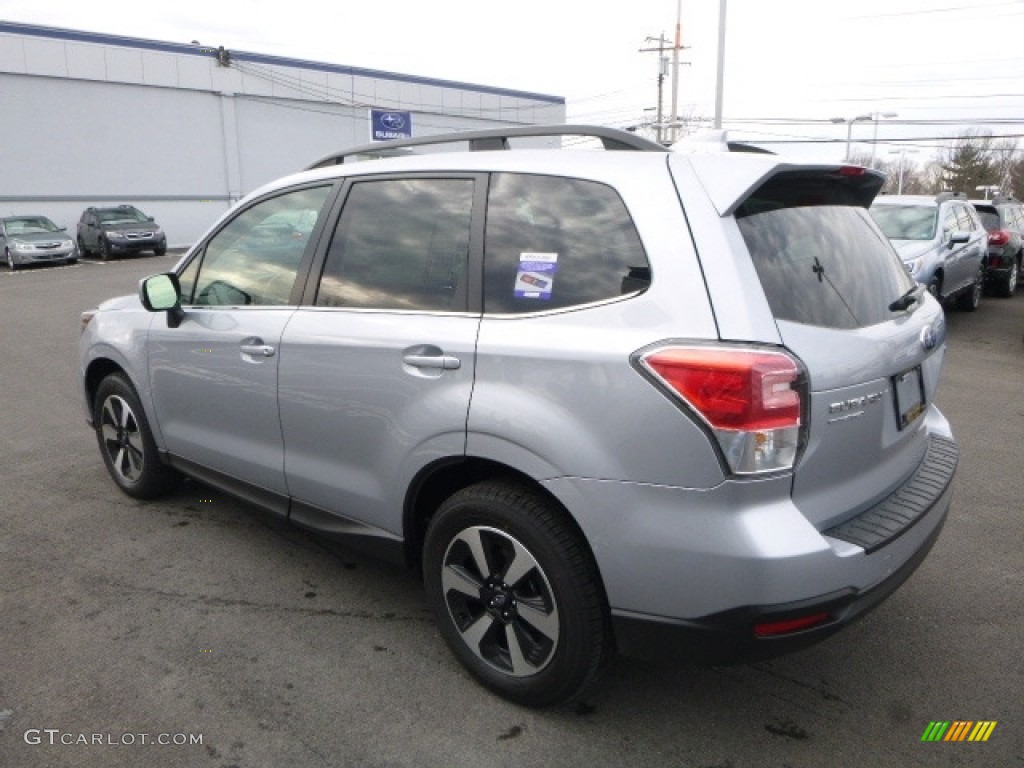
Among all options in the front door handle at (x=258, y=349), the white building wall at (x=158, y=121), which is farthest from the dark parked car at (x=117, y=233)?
the front door handle at (x=258, y=349)

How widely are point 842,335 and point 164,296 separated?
119 inches

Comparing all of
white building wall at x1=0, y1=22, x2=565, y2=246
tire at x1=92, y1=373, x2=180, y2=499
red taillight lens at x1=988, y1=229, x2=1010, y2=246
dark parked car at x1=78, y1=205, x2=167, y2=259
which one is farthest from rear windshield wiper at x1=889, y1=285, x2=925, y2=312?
white building wall at x1=0, y1=22, x2=565, y2=246

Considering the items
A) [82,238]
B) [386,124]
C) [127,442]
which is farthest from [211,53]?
[127,442]

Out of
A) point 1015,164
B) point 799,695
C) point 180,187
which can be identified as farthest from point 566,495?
point 1015,164

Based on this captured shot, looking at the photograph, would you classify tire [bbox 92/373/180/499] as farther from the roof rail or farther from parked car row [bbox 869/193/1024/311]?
parked car row [bbox 869/193/1024/311]

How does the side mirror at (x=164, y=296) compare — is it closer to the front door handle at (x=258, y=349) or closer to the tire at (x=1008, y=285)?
the front door handle at (x=258, y=349)

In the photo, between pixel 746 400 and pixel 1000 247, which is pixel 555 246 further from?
pixel 1000 247

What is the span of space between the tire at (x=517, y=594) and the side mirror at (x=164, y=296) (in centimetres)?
191

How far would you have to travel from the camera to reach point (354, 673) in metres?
2.95

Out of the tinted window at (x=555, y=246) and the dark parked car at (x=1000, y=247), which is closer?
the tinted window at (x=555, y=246)

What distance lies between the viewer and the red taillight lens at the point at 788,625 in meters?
2.20

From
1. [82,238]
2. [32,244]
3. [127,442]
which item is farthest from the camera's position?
[82,238]

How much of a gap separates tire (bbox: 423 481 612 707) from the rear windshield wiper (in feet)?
4.67

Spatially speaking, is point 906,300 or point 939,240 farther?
point 939,240
